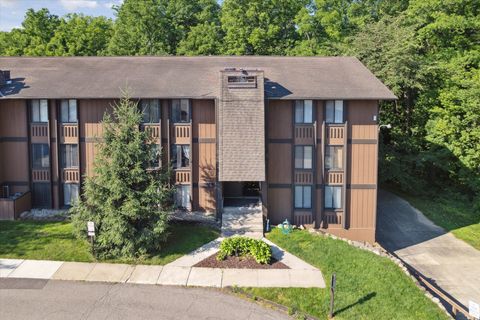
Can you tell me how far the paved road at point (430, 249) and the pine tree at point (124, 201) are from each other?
42.1ft

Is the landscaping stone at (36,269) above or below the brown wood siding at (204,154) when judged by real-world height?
below

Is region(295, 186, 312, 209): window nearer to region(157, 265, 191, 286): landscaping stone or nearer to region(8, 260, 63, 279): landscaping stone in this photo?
region(157, 265, 191, 286): landscaping stone

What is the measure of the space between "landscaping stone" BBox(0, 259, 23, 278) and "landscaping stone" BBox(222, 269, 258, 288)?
8.47m

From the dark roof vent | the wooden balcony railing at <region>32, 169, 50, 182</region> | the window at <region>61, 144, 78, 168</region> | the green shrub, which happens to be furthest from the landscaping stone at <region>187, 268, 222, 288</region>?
the dark roof vent

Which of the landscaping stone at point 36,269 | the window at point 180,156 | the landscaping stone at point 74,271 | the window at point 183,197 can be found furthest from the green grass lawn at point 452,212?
the landscaping stone at point 36,269

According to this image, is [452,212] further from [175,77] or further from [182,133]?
[175,77]

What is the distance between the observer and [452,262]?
22.1 meters

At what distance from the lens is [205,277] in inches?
675

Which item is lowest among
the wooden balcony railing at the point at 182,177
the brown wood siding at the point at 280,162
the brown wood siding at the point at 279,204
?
the brown wood siding at the point at 279,204

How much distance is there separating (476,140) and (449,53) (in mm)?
8207

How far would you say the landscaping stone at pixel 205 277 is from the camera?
54.6 ft

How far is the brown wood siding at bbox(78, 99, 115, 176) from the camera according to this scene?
74.5ft

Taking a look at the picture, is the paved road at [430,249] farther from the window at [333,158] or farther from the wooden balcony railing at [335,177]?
the window at [333,158]

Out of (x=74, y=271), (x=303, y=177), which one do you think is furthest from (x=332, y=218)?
(x=74, y=271)
